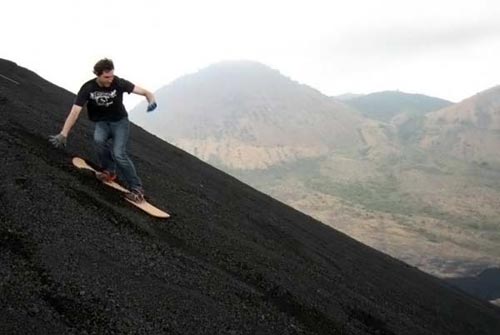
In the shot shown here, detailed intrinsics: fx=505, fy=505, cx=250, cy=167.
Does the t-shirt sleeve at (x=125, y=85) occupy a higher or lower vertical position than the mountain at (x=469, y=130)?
lower

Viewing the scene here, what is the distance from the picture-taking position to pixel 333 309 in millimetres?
8312

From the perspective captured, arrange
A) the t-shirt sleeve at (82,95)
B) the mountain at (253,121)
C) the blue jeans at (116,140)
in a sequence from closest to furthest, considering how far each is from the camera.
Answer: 1. the t-shirt sleeve at (82,95)
2. the blue jeans at (116,140)
3. the mountain at (253,121)

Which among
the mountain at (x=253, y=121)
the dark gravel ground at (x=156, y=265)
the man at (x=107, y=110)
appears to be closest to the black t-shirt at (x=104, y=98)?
the man at (x=107, y=110)

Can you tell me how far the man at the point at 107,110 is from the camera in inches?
290

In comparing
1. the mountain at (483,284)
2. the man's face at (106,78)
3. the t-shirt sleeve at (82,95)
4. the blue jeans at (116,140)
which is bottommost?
the mountain at (483,284)

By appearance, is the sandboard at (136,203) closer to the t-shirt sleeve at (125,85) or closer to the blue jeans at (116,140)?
the blue jeans at (116,140)

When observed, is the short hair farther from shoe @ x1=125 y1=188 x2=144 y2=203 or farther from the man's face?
shoe @ x1=125 y1=188 x2=144 y2=203

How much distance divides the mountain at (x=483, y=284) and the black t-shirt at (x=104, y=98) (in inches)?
1465

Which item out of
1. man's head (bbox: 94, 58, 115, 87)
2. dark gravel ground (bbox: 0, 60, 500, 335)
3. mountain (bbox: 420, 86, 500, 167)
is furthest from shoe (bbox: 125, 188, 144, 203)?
mountain (bbox: 420, 86, 500, 167)

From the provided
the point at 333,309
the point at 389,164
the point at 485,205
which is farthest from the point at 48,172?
the point at 389,164

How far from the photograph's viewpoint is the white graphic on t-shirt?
7.45 meters

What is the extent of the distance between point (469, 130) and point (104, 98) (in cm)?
12196

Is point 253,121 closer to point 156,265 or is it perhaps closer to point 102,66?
point 102,66

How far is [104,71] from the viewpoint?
7246mm
